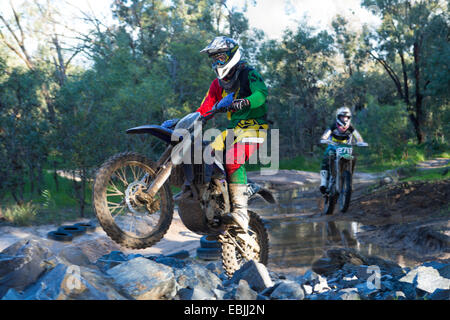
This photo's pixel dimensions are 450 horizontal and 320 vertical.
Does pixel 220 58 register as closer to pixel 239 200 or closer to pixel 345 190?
pixel 239 200

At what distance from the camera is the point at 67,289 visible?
9.53 feet

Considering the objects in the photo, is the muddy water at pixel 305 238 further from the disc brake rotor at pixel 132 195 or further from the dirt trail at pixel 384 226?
the disc brake rotor at pixel 132 195

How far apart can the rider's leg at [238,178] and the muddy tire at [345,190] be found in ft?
18.0

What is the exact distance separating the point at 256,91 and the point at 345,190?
6.04 meters

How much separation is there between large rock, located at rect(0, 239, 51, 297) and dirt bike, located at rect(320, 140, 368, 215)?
720 cm

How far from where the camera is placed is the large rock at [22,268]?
3.27 m

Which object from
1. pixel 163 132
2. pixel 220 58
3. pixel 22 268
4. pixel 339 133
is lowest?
pixel 22 268

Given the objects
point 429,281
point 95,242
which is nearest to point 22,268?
point 429,281

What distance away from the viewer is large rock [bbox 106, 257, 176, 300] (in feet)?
10.8

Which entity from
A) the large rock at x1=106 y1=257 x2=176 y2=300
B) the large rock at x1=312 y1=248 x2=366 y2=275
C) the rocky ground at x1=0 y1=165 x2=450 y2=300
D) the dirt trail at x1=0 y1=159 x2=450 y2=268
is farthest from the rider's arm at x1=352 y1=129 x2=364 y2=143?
the large rock at x1=106 y1=257 x2=176 y2=300

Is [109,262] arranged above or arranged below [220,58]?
below

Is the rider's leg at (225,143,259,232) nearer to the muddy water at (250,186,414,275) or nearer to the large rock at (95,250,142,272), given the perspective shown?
the large rock at (95,250,142,272)
